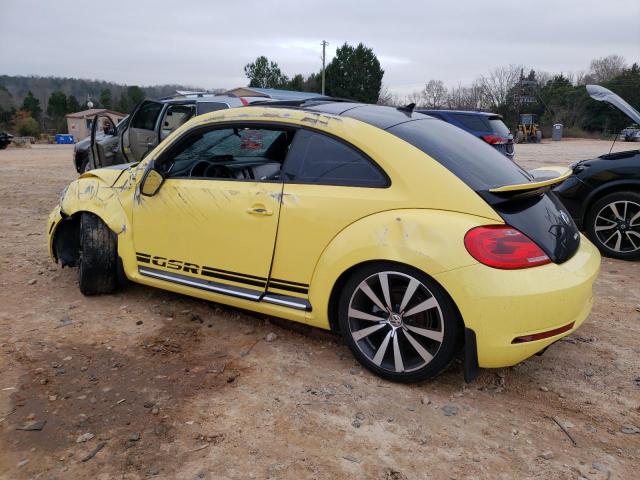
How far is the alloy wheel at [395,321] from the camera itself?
2.77m

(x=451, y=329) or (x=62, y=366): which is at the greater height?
(x=451, y=329)

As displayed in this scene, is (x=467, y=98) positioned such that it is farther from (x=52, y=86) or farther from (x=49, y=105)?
(x=52, y=86)

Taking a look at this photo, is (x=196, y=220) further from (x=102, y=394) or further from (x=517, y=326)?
(x=517, y=326)

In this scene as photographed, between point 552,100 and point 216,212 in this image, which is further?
point 552,100

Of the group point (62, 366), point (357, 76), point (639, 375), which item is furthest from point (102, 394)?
point (357, 76)

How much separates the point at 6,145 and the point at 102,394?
3467 centimetres

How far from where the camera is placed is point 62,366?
316 cm

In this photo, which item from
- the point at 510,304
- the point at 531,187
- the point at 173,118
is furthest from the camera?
the point at 173,118

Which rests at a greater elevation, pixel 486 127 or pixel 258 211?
pixel 486 127

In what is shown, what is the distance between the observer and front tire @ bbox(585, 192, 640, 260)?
549cm

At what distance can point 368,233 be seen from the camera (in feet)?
9.39

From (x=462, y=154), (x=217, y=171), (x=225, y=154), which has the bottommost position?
(x=217, y=171)

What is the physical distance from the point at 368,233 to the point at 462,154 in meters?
0.80

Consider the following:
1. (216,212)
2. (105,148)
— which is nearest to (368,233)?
(216,212)
